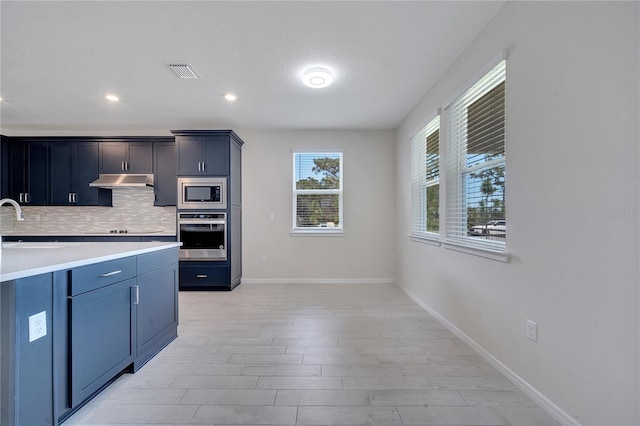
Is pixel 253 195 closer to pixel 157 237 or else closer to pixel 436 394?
pixel 157 237

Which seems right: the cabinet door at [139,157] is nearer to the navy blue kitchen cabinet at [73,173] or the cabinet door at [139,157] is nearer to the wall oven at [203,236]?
the navy blue kitchen cabinet at [73,173]

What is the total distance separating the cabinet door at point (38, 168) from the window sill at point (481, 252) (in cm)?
592

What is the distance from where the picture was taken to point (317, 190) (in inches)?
184

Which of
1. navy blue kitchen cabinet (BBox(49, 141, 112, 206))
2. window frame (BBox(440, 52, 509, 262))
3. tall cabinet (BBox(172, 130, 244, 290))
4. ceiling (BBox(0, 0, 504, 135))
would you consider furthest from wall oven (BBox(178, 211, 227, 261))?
window frame (BBox(440, 52, 509, 262))

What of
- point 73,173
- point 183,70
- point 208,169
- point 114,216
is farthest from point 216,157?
point 73,173

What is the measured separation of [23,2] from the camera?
1.88 m

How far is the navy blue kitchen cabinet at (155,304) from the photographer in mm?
2012

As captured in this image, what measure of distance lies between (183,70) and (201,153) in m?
1.56

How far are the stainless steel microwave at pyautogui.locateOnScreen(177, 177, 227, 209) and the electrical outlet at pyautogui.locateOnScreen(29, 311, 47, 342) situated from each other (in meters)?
2.87

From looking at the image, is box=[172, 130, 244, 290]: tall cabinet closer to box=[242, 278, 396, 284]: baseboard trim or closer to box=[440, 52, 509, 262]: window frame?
box=[242, 278, 396, 284]: baseboard trim

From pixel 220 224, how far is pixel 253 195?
2.65ft

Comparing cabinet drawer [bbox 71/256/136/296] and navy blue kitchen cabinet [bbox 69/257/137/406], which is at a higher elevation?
cabinet drawer [bbox 71/256/136/296]

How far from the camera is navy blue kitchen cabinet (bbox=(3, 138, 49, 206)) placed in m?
4.32

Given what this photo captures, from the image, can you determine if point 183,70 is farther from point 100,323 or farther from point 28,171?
point 28,171
